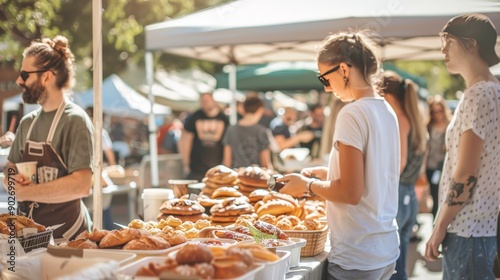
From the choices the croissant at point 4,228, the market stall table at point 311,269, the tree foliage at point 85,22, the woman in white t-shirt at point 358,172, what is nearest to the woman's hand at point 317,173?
the market stall table at point 311,269

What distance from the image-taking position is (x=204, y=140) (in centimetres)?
858

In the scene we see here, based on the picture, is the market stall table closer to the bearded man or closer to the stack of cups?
the stack of cups

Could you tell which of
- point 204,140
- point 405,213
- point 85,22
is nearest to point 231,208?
point 405,213

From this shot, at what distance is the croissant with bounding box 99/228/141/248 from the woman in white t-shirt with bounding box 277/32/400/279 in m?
0.81

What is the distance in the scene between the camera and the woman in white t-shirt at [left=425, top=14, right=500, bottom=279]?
9.80 ft

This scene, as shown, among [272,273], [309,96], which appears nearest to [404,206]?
[272,273]

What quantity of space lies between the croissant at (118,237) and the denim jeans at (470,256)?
141 cm

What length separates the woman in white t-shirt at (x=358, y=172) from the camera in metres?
2.89

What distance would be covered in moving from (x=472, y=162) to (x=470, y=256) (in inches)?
16.7

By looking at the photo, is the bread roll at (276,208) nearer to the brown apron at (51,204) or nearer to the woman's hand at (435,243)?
the woman's hand at (435,243)

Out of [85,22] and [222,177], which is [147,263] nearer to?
[222,177]

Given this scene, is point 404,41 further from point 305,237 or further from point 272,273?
point 272,273

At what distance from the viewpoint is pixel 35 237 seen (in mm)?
2703

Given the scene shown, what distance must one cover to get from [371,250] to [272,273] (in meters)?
0.78
